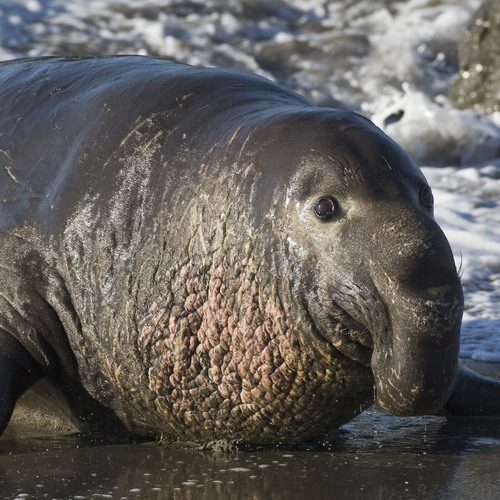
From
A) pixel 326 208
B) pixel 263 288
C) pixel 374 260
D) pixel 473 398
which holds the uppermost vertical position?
pixel 326 208

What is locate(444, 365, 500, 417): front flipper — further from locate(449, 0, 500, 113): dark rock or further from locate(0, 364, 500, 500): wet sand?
locate(449, 0, 500, 113): dark rock

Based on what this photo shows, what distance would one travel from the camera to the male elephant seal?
423 cm

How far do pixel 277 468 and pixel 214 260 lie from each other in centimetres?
86

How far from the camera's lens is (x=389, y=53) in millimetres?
18016

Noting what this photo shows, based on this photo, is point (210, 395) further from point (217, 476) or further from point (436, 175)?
point (436, 175)

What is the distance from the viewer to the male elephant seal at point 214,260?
4234 mm

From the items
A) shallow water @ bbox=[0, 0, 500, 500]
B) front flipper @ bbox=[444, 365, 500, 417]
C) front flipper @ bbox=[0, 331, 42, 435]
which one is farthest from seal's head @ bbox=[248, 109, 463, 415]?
front flipper @ bbox=[0, 331, 42, 435]

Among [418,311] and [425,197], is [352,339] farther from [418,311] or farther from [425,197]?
[425,197]

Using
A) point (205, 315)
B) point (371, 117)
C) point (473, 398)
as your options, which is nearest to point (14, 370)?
point (205, 315)

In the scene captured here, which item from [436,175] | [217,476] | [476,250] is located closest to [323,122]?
[217,476]

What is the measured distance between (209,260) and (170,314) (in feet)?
0.94

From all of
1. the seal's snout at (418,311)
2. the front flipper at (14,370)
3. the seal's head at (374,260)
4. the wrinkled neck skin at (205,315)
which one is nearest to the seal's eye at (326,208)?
the seal's head at (374,260)

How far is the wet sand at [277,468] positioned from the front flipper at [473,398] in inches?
6.0

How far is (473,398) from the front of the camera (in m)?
5.61
